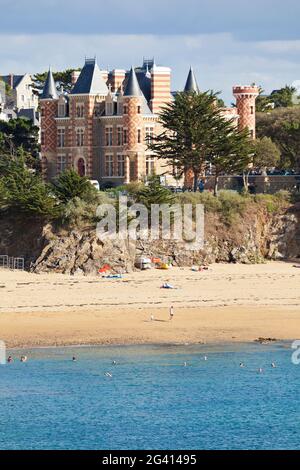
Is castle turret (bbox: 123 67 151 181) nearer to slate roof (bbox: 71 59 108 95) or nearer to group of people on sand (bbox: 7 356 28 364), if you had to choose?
slate roof (bbox: 71 59 108 95)

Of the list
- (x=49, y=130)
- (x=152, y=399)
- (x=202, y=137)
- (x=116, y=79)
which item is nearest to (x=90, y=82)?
(x=116, y=79)

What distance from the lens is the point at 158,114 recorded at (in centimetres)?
8538

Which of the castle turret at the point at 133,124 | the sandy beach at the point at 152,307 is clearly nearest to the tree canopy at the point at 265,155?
the castle turret at the point at 133,124

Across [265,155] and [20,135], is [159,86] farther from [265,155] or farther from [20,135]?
[20,135]

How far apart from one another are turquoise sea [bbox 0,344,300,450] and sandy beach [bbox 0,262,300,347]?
76.9 inches

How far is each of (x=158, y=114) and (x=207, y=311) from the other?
89.0 feet

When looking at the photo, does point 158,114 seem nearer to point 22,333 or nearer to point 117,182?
point 117,182

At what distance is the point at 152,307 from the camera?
6178 cm

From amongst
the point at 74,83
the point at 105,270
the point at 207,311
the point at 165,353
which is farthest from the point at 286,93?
the point at 165,353

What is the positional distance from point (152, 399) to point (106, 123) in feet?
135

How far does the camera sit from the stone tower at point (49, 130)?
88.3 m

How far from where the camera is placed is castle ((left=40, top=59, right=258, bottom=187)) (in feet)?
278

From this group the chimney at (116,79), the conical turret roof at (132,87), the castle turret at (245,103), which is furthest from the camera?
the castle turret at (245,103)

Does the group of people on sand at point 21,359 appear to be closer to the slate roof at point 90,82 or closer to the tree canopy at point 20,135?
the slate roof at point 90,82
